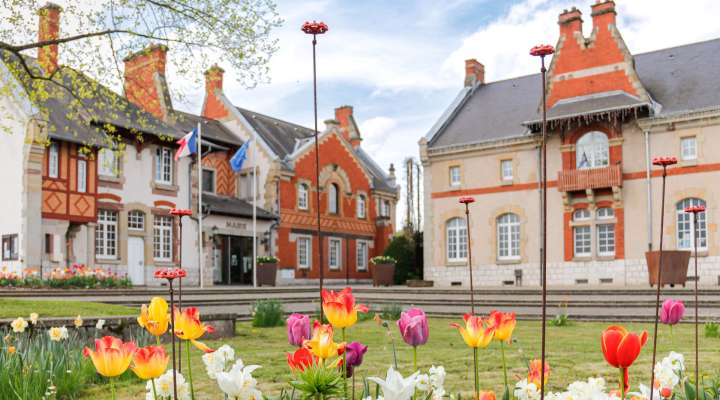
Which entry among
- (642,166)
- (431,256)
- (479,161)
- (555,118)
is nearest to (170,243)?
(431,256)

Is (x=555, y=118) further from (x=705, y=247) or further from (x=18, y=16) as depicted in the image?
(x=18, y=16)

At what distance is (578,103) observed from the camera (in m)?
29.4

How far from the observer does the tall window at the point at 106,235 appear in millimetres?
26047

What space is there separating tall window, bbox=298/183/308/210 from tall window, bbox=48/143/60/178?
13223mm

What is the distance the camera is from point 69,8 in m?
14.4

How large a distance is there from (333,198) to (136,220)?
489 inches

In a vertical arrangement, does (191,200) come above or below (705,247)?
above

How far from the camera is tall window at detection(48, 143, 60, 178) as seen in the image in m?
24.0

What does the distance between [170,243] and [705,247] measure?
1963cm

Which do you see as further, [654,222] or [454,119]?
[454,119]

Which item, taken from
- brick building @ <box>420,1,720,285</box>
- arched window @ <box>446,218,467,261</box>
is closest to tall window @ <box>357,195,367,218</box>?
brick building @ <box>420,1,720,285</box>

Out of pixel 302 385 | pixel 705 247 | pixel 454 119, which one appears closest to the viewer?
pixel 302 385

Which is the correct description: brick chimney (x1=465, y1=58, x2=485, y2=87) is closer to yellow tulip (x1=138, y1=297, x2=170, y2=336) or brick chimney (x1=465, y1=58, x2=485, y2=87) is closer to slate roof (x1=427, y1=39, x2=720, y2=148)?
slate roof (x1=427, y1=39, x2=720, y2=148)

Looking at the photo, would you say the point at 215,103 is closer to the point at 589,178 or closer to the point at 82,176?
the point at 82,176
